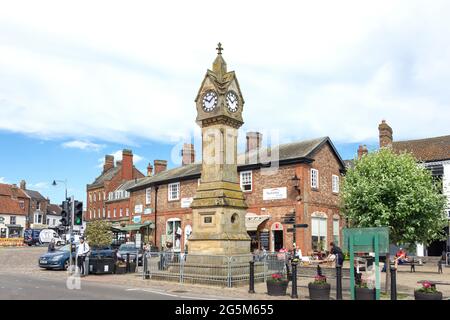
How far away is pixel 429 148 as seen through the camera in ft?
120

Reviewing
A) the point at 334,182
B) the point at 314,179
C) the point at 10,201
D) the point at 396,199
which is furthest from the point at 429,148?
the point at 10,201

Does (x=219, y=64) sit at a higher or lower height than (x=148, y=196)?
higher

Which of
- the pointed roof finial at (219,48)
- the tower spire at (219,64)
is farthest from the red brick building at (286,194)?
the pointed roof finial at (219,48)

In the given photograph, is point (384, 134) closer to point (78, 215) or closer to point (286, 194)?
point (286, 194)

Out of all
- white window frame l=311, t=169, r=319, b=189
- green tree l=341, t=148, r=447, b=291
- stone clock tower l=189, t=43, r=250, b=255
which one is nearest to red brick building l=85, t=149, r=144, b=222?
white window frame l=311, t=169, r=319, b=189

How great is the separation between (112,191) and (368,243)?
57366mm

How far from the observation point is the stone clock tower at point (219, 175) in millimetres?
18445

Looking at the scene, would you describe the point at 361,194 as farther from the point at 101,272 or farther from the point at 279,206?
the point at 279,206

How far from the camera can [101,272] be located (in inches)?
874

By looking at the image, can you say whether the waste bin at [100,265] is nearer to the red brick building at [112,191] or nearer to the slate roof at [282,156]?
the slate roof at [282,156]

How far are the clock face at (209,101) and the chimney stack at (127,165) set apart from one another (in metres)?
49.3
